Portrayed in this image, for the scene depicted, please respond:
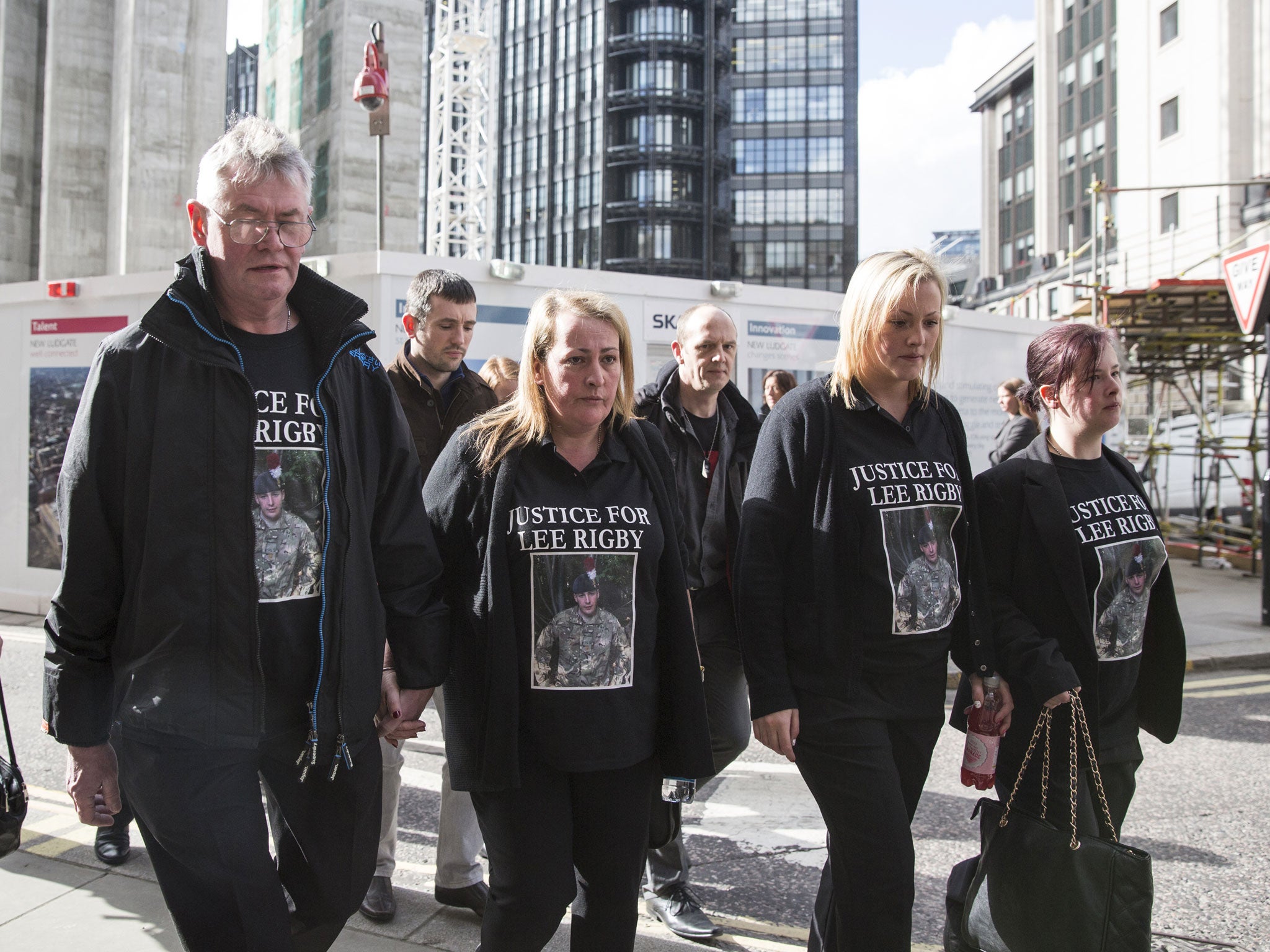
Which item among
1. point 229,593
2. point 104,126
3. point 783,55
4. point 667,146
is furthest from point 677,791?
point 783,55

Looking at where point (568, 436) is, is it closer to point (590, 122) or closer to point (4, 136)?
point (4, 136)

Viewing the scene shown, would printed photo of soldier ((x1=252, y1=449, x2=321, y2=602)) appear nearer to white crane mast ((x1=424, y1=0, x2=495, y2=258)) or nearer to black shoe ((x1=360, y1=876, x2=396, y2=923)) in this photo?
black shoe ((x1=360, y1=876, x2=396, y2=923))

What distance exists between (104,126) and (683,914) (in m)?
22.3

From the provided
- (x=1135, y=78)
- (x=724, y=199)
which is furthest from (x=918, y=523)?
(x=724, y=199)

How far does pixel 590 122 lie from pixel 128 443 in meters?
72.7

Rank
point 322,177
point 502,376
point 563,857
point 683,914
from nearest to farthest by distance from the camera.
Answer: point 563,857 < point 683,914 < point 502,376 < point 322,177

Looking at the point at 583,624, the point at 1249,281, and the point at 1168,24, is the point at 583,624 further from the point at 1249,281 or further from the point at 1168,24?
the point at 1168,24

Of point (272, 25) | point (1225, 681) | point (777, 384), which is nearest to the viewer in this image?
point (777, 384)

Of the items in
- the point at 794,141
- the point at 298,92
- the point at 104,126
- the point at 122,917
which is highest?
the point at 794,141

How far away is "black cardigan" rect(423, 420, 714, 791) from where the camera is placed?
2285 mm

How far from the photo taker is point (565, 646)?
234 centimetres

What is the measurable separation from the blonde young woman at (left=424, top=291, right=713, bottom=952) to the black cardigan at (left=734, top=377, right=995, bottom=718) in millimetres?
174

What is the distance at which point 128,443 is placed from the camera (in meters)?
1.97

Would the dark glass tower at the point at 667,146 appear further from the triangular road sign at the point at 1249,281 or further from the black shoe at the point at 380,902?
the black shoe at the point at 380,902
